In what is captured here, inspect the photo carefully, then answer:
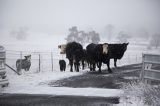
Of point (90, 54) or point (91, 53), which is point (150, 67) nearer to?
point (91, 53)

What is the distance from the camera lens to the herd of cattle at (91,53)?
2347cm

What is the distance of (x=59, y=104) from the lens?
10406mm

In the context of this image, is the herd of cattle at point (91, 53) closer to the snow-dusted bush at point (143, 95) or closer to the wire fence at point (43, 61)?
the wire fence at point (43, 61)

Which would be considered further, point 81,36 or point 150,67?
point 81,36

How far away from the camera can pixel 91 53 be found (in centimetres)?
2464

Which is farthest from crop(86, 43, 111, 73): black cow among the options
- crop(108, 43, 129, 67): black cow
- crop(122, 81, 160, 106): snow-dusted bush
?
crop(122, 81, 160, 106): snow-dusted bush

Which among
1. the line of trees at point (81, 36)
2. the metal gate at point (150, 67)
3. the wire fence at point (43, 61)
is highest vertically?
the line of trees at point (81, 36)

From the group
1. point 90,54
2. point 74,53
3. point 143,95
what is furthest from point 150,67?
point 74,53

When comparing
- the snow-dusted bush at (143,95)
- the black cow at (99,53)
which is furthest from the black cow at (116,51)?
the snow-dusted bush at (143,95)

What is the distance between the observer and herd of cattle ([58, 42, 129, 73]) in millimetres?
23469

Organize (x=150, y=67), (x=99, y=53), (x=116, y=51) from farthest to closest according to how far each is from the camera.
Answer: (x=116, y=51), (x=99, y=53), (x=150, y=67)

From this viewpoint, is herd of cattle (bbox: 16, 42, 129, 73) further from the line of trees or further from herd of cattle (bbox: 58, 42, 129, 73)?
the line of trees

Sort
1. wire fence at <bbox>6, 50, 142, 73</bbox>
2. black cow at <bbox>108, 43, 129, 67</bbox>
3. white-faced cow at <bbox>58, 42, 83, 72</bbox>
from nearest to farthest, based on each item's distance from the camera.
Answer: white-faced cow at <bbox>58, 42, 83, 72</bbox> → black cow at <bbox>108, 43, 129, 67</bbox> → wire fence at <bbox>6, 50, 142, 73</bbox>

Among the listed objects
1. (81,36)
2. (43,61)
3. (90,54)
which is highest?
(81,36)
